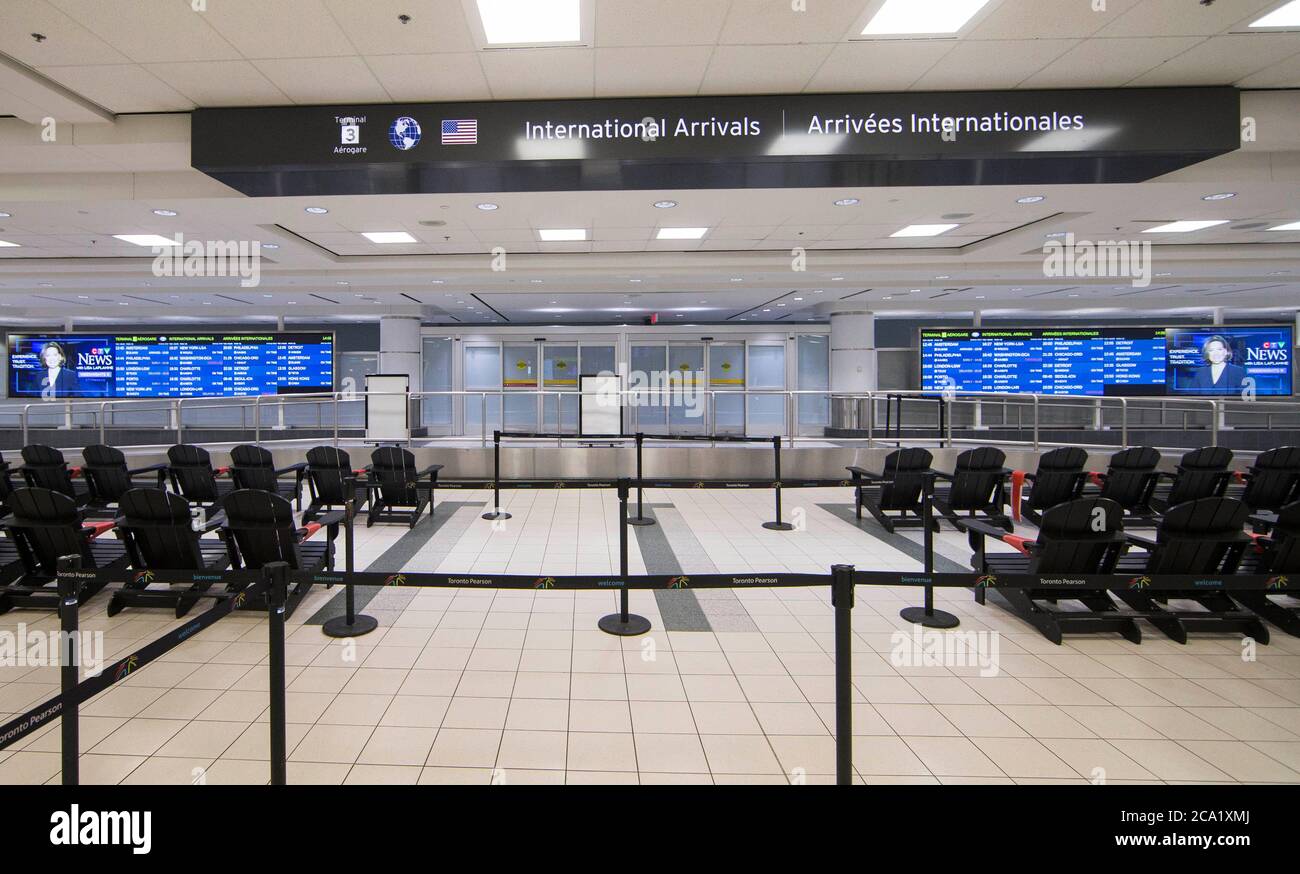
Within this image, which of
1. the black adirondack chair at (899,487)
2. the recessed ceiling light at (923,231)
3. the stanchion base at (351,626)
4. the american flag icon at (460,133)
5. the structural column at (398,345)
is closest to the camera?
the stanchion base at (351,626)

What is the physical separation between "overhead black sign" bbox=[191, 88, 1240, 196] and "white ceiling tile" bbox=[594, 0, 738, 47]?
74cm

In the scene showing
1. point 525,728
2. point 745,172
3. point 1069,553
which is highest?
point 745,172

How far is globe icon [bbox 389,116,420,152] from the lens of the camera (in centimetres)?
499

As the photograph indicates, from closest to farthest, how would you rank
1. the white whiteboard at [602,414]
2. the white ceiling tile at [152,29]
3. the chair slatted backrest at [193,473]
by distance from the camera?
the white ceiling tile at [152,29] → the chair slatted backrest at [193,473] → the white whiteboard at [602,414]

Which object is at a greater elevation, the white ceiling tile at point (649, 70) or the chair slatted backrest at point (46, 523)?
the white ceiling tile at point (649, 70)

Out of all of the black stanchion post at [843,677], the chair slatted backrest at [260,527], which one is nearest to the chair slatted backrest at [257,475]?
the chair slatted backrest at [260,527]

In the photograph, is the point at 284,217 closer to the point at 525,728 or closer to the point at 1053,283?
the point at 525,728

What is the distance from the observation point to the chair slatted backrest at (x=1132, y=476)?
7.60 metres

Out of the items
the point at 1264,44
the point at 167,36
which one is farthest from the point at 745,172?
the point at 167,36

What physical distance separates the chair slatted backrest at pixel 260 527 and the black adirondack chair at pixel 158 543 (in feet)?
0.57

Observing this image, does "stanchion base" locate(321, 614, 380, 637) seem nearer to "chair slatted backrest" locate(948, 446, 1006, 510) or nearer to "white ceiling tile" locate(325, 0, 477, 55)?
"white ceiling tile" locate(325, 0, 477, 55)

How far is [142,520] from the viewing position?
4.49m

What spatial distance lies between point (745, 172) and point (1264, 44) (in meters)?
3.50

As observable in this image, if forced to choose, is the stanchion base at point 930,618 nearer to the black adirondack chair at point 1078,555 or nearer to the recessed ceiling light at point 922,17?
the black adirondack chair at point 1078,555
